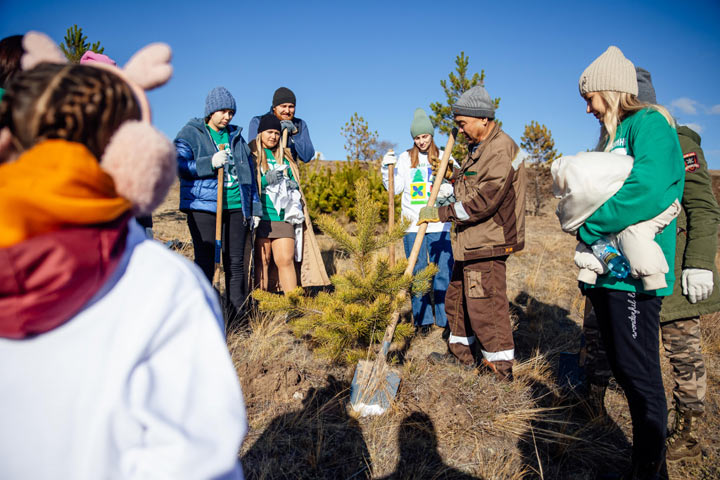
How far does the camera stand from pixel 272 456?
214 cm

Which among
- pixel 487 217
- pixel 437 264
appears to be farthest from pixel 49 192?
pixel 437 264

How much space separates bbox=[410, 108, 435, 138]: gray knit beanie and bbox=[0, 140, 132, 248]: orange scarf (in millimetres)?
3385

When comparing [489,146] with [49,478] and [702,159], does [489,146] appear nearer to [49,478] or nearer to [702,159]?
[702,159]

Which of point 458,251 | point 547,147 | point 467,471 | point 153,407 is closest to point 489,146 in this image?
point 458,251

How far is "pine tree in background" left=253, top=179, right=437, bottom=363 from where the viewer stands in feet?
8.28

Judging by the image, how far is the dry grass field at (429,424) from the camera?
83.8 inches

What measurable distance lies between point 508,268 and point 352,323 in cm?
434

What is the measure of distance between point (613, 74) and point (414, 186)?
2108 millimetres

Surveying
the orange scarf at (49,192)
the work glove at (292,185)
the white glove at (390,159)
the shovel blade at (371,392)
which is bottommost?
the shovel blade at (371,392)

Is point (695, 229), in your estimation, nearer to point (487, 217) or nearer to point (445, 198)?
point (487, 217)

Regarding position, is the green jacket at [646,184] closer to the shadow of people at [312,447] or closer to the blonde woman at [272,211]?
the shadow of people at [312,447]

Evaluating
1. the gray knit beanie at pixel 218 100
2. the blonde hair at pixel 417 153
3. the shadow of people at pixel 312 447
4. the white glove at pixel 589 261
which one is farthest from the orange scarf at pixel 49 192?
the blonde hair at pixel 417 153

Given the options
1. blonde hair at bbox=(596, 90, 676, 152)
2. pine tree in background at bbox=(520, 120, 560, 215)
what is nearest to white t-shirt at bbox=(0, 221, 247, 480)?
blonde hair at bbox=(596, 90, 676, 152)

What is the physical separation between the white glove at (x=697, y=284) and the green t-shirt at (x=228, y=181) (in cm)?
302
